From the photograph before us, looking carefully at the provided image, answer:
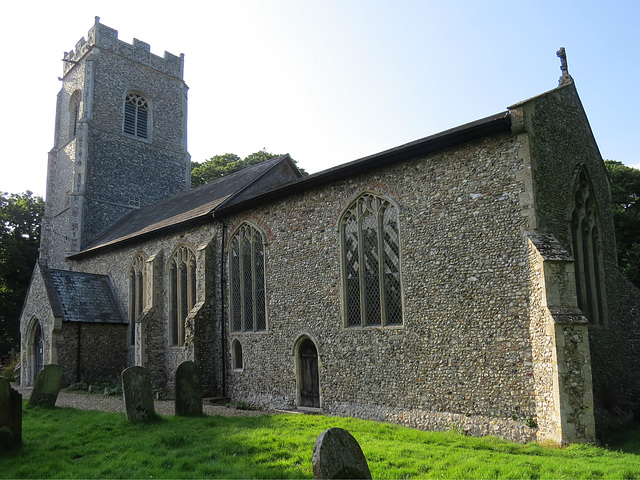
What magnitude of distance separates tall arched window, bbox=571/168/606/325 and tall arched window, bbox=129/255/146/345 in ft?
50.0

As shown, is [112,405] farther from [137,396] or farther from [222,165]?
[222,165]

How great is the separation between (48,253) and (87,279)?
7966 millimetres

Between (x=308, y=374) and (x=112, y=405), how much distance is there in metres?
5.49

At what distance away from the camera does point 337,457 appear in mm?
4965

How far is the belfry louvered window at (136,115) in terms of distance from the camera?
27.8m

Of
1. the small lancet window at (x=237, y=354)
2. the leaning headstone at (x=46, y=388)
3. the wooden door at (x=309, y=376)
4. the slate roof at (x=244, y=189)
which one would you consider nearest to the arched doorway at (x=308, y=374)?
the wooden door at (x=309, y=376)

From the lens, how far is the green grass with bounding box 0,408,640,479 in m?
6.56

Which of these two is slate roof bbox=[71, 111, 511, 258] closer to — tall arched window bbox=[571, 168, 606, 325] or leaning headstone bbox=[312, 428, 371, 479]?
tall arched window bbox=[571, 168, 606, 325]

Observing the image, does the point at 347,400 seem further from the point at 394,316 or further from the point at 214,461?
the point at 214,461

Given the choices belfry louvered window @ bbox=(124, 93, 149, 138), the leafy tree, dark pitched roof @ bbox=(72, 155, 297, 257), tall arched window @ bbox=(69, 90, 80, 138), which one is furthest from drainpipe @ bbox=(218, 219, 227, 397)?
tall arched window @ bbox=(69, 90, 80, 138)

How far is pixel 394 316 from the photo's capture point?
1105 cm

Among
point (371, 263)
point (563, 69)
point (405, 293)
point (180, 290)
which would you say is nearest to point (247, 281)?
point (180, 290)

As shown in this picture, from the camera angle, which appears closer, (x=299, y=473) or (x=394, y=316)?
(x=299, y=473)

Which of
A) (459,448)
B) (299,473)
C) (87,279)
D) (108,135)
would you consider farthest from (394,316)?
(108,135)
